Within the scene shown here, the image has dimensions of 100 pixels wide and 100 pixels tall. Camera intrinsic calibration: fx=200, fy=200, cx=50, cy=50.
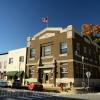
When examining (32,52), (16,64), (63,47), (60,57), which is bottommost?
(16,64)

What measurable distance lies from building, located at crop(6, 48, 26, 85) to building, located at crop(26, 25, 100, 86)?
5.74 ft

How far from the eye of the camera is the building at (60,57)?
34.8m

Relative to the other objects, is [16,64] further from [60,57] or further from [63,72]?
[63,72]

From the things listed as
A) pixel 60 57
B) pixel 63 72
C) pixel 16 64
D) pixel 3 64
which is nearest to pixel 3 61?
pixel 3 64

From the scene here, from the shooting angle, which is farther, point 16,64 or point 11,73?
point 16,64

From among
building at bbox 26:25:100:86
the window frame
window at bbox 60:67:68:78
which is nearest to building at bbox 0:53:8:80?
building at bbox 26:25:100:86

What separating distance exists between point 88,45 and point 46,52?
9.16 meters

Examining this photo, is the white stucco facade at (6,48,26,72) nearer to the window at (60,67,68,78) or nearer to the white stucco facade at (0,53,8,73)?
the white stucco facade at (0,53,8,73)

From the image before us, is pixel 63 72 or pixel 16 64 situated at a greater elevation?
pixel 16 64

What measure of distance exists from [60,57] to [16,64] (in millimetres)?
13017

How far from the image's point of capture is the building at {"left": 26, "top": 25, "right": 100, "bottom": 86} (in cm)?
3475

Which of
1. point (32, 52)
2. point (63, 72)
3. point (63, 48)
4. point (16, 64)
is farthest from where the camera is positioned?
point (16, 64)

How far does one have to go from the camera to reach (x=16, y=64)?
4481cm

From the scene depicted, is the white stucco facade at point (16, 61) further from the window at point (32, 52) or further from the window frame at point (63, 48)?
the window frame at point (63, 48)
